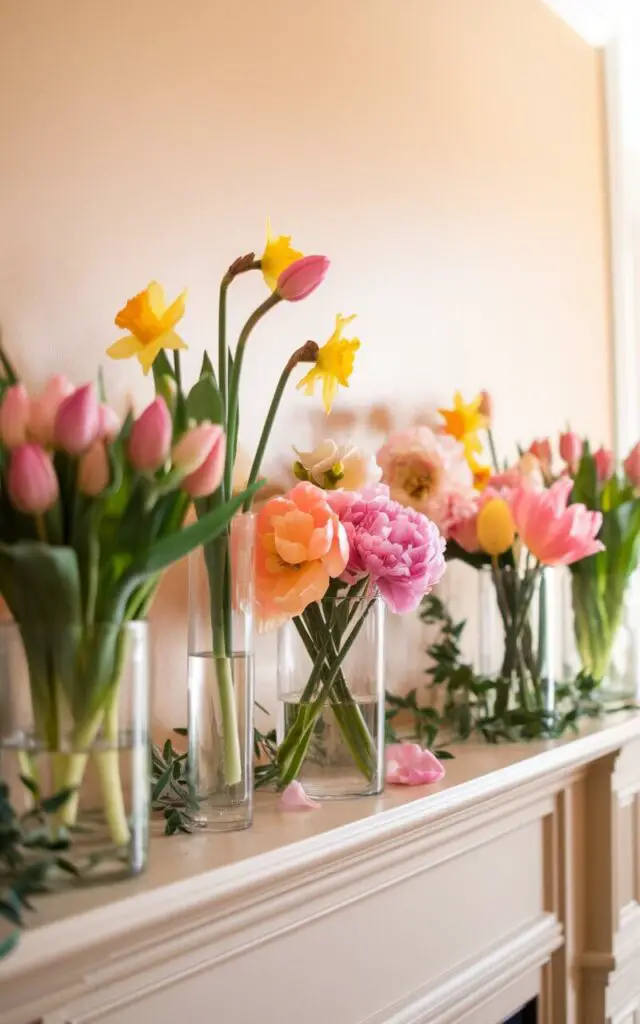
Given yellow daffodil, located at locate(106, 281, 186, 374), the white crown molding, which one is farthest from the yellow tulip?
the white crown molding

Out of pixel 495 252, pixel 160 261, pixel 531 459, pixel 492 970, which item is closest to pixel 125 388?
pixel 160 261

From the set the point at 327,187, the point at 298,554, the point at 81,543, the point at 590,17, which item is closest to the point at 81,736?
the point at 81,543

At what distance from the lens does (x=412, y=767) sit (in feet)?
3.45

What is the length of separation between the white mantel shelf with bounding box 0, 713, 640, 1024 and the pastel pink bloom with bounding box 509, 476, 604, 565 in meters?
0.24

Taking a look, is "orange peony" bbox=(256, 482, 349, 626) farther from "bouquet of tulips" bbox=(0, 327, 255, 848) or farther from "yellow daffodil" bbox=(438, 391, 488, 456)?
"yellow daffodil" bbox=(438, 391, 488, 456)

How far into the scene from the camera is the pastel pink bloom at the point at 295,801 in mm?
926

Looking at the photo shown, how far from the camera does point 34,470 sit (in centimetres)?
67

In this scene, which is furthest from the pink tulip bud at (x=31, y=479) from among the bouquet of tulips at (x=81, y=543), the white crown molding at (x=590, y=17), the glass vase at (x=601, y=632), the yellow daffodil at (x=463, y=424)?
the white crown molding at (x=590, y=17)

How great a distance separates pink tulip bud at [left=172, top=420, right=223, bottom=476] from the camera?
2.37 ft

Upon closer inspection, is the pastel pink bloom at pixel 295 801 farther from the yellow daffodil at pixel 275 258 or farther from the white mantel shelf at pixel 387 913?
the yellow daffodil at pixel 275 258

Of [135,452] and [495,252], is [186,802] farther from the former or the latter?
[495,252]

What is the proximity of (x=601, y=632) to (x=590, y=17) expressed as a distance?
1.26m

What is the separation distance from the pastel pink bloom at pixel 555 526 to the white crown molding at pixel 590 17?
114cm

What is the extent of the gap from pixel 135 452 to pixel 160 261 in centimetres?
43
